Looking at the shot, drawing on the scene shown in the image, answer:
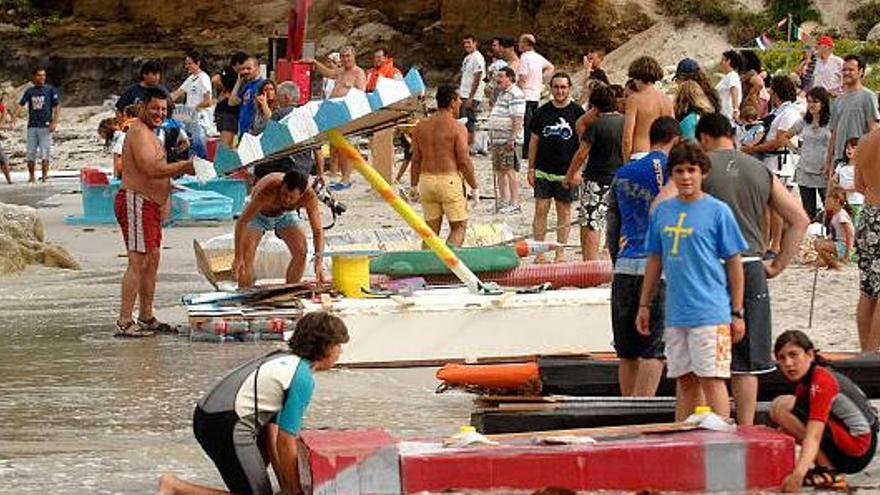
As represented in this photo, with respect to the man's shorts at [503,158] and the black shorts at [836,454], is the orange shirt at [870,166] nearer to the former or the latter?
the black shorts at [836,454]

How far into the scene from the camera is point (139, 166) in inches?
519

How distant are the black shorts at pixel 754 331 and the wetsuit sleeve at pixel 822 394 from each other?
0.42m

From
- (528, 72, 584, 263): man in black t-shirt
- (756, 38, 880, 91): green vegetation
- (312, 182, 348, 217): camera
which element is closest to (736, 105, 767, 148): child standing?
(528, 72, 584, 263): man in black t-shirt

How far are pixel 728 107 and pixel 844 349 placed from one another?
348 inches

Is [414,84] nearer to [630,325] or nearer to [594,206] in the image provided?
[630,325]

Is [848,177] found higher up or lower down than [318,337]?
A: higher up

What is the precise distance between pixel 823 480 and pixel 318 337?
2.16m

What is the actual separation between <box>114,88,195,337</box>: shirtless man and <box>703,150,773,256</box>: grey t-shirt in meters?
4.93

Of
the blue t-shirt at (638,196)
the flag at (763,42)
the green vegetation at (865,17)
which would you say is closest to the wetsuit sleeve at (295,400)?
the blue t-shirt at (638,196)

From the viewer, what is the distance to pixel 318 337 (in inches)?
318

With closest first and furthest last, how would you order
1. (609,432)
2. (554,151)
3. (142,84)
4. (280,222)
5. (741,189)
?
(609,432)
(741,189)
(280,222)
(554,151)
(142,84)

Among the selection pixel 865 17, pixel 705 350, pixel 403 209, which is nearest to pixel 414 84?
pixel 403 209

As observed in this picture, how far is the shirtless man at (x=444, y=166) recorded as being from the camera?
624 inches

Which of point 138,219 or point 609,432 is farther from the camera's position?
point 138,219
